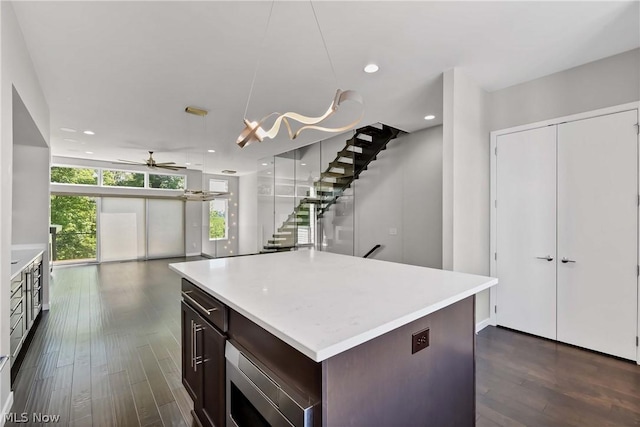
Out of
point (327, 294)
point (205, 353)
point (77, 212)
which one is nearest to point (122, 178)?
point (77, 212)

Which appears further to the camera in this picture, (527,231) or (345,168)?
(345,168)

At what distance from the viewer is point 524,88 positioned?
A: 3.27 meters

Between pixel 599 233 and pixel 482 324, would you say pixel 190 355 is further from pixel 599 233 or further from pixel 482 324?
pixel 599 233

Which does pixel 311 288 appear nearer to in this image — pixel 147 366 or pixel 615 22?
pixel 147 366

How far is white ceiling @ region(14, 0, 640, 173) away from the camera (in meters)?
2.11

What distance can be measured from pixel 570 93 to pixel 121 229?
10135 millimetres

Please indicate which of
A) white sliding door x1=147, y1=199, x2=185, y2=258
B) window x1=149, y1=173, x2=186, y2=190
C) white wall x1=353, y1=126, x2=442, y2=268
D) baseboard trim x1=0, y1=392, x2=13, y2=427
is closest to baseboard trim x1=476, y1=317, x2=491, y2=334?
white wall x1=353, y1=126, x2=442, y2=268

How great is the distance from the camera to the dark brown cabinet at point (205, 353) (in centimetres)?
150

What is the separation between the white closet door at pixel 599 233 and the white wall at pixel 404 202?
5.84 ft

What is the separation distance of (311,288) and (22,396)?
2461 mm

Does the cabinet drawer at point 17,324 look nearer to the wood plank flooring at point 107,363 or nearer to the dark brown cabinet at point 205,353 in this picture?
the wood plank flooring at point 107,363

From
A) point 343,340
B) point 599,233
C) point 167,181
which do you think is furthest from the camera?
point 167,181

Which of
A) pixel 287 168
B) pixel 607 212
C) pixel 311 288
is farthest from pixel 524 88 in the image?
pixel 287 168

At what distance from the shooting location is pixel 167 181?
9.08 m
